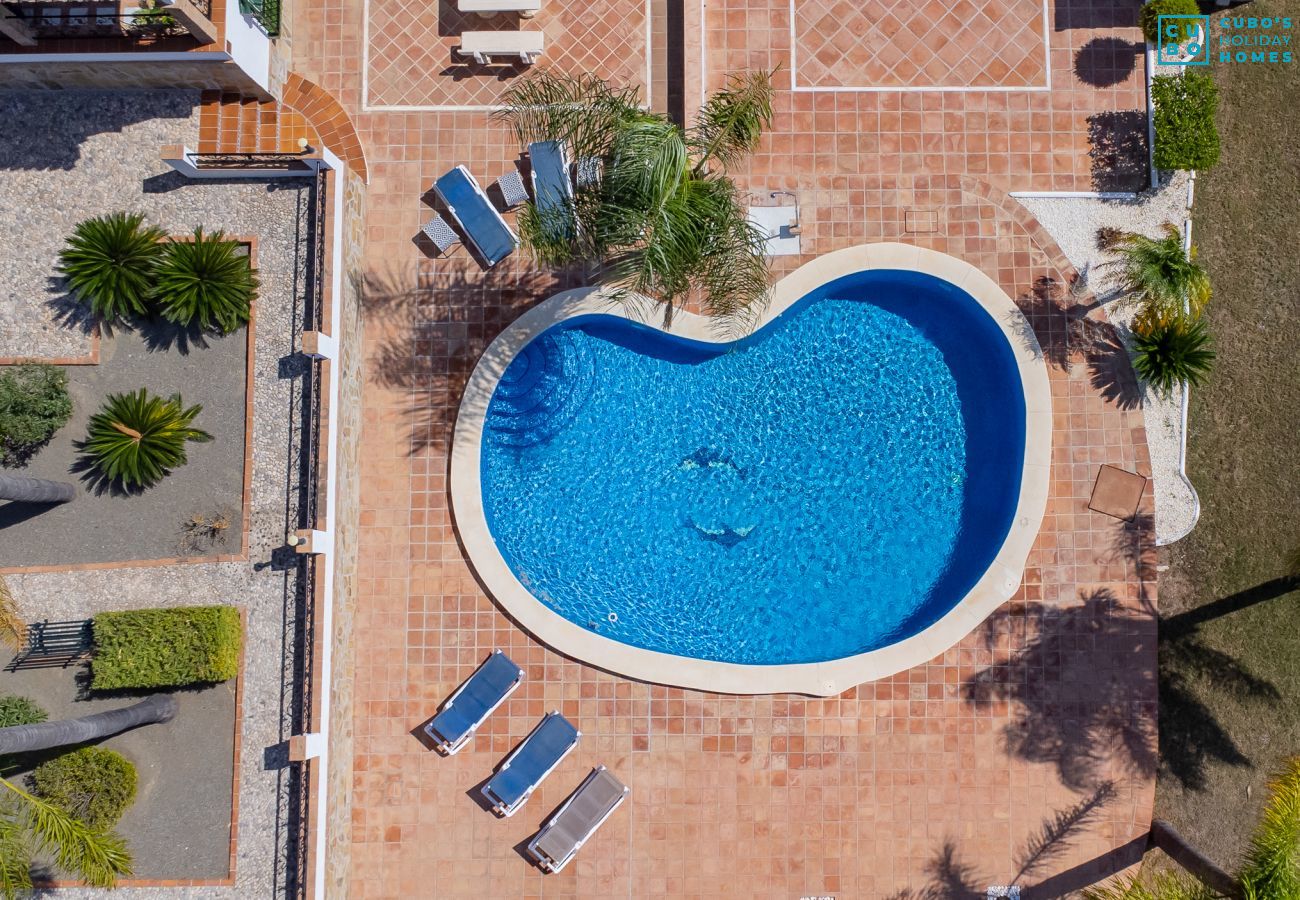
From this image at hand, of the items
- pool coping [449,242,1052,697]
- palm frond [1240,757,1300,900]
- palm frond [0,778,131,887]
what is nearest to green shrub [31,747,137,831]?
palm frond [0,778,131,887]

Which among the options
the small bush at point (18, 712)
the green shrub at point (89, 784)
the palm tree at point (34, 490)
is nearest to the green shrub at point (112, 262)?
the palm tree at point (34, 490)

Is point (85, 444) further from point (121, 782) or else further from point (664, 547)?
point (664, 547)

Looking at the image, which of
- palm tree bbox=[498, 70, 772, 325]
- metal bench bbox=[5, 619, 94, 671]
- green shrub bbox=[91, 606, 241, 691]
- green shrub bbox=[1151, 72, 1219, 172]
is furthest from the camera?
green shrub bbox=[1151, 72, 1219, 172]

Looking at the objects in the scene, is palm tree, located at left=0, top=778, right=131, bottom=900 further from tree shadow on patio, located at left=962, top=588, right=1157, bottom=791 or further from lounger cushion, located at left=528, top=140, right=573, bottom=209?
tree shadow on patio, located at left=962, top=588, right=1157, bottom=791

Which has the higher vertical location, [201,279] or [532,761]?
[201,279]

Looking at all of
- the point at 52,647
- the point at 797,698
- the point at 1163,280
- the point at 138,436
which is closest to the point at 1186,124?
the point at 1163,280

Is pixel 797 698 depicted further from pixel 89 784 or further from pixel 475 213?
pixel 89 784
